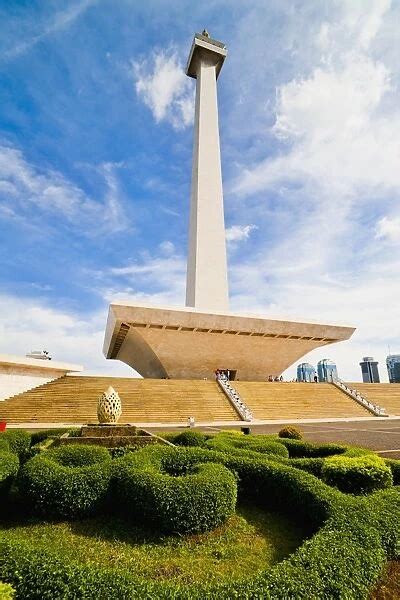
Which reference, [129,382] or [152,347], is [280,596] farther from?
[152,347]

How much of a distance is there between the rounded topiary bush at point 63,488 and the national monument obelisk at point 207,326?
17963 mm

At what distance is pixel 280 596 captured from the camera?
2.31 meters

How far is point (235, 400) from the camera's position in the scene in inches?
746

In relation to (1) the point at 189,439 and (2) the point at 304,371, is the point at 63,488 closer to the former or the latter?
(1) the point at 189,439

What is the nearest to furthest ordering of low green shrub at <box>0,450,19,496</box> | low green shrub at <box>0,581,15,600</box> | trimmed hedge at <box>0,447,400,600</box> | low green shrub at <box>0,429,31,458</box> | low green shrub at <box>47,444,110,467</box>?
low green shrub at <box>0,581,15,600</box>, trimmed hedge at <box>0,447,400,600</box>, low green shrub at <box>0,450,19,496</box>, low green shrub at <box>47,444,110,467</box>, low green shrub at <box>0,429,31,458</box>

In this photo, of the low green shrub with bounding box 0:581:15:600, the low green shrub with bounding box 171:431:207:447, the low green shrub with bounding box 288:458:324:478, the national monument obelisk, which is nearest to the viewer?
the low green shrub with bounding box 0:581:15:600

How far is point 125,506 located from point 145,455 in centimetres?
81

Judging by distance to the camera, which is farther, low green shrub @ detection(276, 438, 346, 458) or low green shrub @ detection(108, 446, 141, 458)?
low green shrub @ detection(276, 438, 346, 458)

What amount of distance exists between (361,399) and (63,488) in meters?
20.5

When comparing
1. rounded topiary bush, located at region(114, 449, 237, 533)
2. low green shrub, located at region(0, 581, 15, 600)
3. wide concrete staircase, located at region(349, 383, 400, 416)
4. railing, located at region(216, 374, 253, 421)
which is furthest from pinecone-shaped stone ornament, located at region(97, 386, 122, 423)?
wide concrete staircase, located at region(349, 383, 400, 416)

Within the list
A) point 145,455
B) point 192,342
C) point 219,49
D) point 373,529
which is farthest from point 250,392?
point 219,49

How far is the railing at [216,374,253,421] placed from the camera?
56.8ft

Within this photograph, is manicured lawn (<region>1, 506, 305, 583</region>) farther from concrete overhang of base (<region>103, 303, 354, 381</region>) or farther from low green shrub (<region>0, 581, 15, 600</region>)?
concrete overhang of base (<region>103, 303, 354, 381</region>)

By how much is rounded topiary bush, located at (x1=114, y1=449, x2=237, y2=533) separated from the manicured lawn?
0.13 meters
